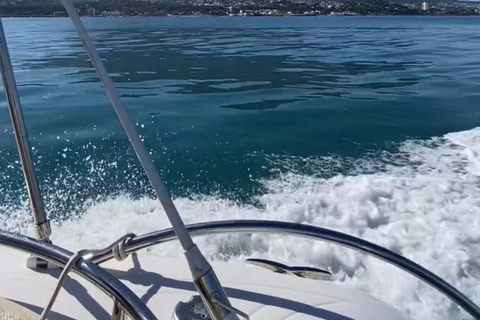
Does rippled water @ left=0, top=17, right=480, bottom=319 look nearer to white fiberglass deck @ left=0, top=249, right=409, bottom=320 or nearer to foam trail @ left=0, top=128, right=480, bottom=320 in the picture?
foam trail @ left=0, top=128, right=480, bottom=320

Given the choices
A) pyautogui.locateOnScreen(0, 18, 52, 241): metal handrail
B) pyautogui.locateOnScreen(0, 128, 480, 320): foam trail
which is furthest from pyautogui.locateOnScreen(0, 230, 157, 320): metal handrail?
pyautogui.locateOnScreen(0, 128, 480, 320): foam trail

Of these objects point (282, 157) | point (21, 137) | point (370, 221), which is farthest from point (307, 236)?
point (282, 157)

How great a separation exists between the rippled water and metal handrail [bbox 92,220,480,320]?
787 millimetres

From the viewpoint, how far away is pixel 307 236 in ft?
3.89

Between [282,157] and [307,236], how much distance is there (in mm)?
2237

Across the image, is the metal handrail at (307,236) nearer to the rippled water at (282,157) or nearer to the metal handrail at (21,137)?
the metal handrail at (21,137)

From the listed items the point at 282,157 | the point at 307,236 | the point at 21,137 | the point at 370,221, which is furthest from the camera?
the point at 282,157

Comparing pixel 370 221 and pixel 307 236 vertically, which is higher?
pixel 307 236

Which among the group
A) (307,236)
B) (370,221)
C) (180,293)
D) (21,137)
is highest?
(21,137)

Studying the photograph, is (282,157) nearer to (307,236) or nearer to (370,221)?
(370,221)

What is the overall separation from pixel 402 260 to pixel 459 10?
63.1 ft

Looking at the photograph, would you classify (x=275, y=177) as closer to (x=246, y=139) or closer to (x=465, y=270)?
(x=246, y=139)

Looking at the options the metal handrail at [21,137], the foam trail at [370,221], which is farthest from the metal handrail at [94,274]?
the foam trail at [370,221]

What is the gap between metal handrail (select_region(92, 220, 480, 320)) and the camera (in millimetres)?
1148
